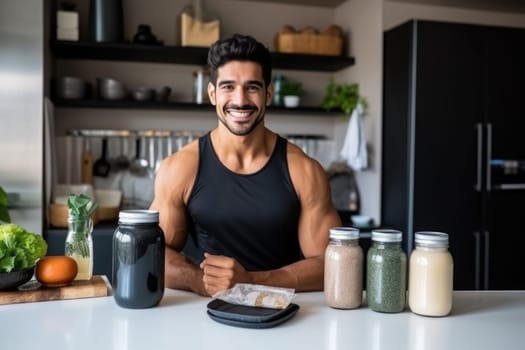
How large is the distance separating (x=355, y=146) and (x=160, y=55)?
53.9 inches

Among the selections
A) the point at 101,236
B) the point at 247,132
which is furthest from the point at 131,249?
the point at 101,236

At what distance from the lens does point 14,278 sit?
152 cm

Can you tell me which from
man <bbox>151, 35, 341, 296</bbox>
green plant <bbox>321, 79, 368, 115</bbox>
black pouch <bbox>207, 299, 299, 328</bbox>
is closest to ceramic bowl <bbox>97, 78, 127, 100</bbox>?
green plant <bbox>321, 79, 368, 115</bbox>

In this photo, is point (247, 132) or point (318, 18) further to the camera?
point (318, 18)

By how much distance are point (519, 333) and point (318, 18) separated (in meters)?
3.48

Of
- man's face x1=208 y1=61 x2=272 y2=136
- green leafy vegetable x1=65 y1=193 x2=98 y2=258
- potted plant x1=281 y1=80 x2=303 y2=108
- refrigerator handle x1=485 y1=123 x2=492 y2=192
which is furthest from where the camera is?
potted plant x1=281 y1=80 x2=303 y2=108

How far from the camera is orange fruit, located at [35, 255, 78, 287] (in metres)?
1.56

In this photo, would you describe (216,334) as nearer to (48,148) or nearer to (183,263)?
(183,263)

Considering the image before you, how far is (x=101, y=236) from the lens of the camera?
→ 341cm

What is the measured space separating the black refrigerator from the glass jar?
238cm

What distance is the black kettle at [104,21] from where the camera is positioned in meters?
3.75

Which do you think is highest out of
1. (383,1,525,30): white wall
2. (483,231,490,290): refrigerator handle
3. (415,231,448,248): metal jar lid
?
(383,1,525,30): white wall

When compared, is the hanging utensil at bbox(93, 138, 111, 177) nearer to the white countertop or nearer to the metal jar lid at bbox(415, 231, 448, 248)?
the white countertop

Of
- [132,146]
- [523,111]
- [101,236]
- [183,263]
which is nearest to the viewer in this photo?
[183,263]
